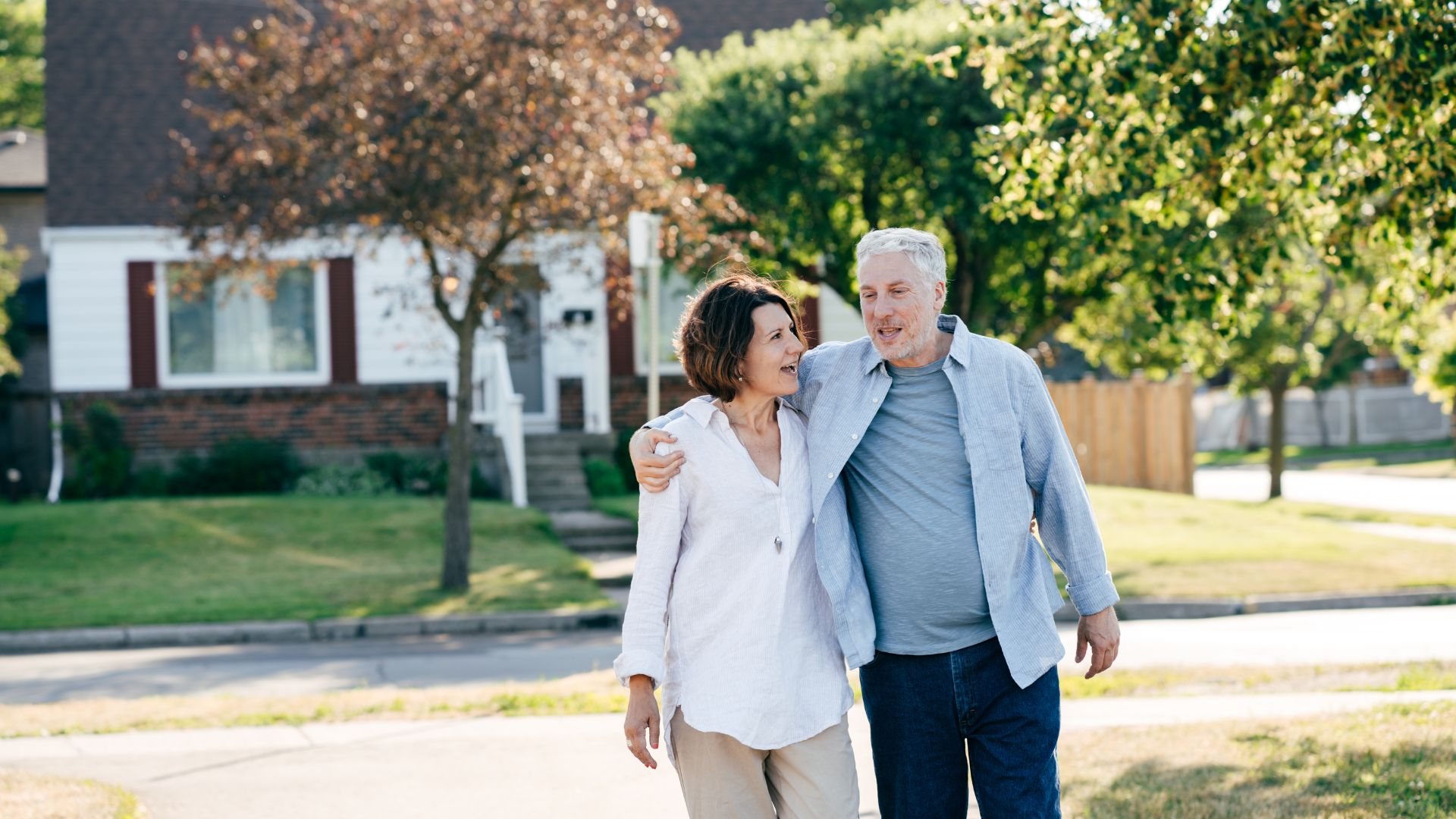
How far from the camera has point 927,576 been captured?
359 cm

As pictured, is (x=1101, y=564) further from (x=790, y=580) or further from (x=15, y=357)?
(x=15, y=357)

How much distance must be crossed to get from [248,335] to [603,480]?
574 cm

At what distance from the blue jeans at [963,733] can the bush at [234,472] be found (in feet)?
55.2

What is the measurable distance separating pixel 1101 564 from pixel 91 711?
625 cm

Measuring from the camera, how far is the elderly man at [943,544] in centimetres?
356

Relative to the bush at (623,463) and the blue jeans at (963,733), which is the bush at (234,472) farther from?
the blue jeans at (963,733)

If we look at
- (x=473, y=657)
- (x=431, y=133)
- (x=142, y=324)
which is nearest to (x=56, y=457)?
(x=142, y=324)

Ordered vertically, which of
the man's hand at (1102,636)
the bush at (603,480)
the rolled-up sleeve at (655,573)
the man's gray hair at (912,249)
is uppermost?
the man's gray hair at (912,249)

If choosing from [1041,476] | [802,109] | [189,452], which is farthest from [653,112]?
[1041,476]

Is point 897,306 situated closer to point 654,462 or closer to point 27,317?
A: point 654,462

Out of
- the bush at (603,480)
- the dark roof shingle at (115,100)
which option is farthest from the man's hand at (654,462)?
the dark roof shingle at (115,100)

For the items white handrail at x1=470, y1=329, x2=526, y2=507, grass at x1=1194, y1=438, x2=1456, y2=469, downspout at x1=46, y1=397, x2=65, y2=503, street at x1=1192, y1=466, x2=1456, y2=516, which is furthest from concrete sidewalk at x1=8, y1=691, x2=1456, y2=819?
grass at x1=1194, y1=438, x2=1456, y2=469

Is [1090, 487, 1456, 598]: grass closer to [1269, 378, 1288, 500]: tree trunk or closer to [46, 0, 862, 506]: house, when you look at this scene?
[1269, 378, 1288, 500]: tree trunk

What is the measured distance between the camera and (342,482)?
757 inches
